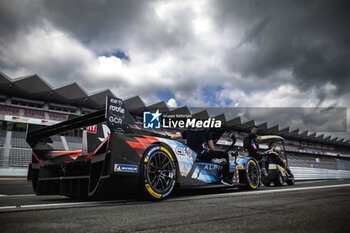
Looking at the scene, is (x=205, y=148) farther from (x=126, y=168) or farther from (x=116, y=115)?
(x=116, y=115)

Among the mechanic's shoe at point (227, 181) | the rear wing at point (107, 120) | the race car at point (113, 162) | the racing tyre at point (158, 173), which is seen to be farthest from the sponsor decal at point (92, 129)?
the mechanic's shoe at point (227, 181)

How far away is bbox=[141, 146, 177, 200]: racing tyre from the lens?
3.18 m

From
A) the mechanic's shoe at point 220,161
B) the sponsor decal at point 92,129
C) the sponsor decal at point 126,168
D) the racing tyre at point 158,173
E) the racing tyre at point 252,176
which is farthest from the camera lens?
the racing tyre at point 252,176

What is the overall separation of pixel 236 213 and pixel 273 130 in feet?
Answer: 208

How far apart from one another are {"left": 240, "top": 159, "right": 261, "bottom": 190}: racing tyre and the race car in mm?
1281

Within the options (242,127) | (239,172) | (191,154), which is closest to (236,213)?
(191,154)

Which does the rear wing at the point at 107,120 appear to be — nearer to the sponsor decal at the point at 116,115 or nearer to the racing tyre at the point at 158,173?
the sponsor decal at the point at 116,115

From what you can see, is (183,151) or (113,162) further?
(183,151)

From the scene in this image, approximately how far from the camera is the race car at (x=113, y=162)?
2939 millimetres

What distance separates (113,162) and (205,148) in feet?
7.11

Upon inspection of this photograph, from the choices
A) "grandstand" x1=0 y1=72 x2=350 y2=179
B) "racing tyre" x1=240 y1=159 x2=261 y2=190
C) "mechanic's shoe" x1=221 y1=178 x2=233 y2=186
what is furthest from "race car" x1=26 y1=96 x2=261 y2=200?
"grandstand" x1=0 y1=72 x2=350 y2=179

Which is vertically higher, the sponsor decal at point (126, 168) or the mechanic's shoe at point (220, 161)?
the mechanic's shoe at point (220, 161)

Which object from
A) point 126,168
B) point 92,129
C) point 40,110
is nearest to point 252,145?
point 92,129

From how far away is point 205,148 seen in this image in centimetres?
459
